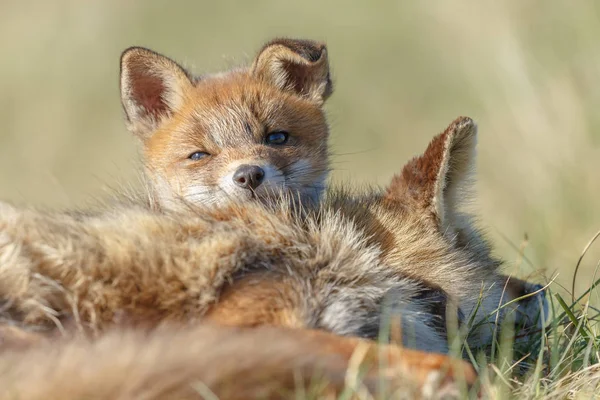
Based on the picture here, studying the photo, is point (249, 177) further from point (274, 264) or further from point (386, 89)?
point (386, 89)

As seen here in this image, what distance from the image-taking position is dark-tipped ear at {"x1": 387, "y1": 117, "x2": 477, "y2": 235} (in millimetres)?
3814

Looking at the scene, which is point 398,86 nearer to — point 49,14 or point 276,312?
point 49,14

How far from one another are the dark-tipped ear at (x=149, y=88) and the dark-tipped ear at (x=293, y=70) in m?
0.53

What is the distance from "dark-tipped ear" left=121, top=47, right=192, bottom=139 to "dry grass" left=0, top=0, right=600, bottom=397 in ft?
1.94

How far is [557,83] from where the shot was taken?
776 centimetres

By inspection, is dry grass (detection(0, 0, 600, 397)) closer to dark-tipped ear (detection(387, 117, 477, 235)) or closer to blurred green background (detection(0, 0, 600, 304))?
blurred green background (detection(0, 0, 600, 304))

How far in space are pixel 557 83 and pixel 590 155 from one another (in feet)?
2.81

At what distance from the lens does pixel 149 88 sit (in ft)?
20.0

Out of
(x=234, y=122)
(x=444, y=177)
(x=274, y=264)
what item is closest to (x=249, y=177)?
(x=234, y=122)

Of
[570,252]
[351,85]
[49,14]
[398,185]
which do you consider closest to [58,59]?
[49,14]

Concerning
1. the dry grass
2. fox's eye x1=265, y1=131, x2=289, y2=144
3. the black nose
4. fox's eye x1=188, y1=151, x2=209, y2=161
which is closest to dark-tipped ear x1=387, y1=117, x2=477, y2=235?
the dry grass

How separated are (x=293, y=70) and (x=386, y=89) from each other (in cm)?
719

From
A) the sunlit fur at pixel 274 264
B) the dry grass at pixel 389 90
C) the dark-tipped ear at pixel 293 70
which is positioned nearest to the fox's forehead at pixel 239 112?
the dark-tipped ear at pixel 293 70

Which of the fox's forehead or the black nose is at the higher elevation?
the fox's forehead
